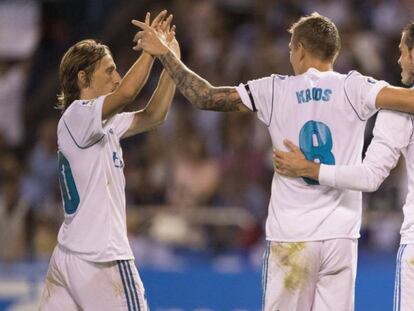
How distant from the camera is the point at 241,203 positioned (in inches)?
427

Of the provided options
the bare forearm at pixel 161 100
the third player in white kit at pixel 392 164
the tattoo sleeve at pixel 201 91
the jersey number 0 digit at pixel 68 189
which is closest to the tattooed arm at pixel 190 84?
the tattoo sleeve at pixel 201 91

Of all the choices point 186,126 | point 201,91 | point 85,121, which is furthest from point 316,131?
point 186,126

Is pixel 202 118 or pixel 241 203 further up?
pixel 202 118

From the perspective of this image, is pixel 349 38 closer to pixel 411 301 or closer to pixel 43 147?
pixel 43 147

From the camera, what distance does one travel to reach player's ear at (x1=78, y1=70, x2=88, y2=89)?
21.5 feet

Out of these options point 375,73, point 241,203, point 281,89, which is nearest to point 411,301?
point 281,89

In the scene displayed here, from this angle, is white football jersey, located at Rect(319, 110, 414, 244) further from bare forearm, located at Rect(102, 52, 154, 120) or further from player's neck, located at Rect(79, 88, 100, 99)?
player's neck, located at Rect(79, 88, 100, 99)

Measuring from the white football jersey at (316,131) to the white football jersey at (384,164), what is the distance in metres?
0.13

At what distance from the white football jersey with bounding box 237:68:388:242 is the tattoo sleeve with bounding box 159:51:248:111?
0.27 feet

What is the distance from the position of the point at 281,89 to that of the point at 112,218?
1140mm

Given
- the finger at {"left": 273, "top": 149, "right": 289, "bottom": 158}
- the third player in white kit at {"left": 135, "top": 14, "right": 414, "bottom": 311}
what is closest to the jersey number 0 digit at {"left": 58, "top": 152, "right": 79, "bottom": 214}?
the third player in white kit at {"left": 135, "top": 14, "right": 414, "bottom": 311}

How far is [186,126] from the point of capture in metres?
11.7

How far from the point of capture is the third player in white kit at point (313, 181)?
6.24 m

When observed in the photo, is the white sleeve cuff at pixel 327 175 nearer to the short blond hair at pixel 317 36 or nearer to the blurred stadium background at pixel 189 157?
the short blond hair at pixel 317 36
